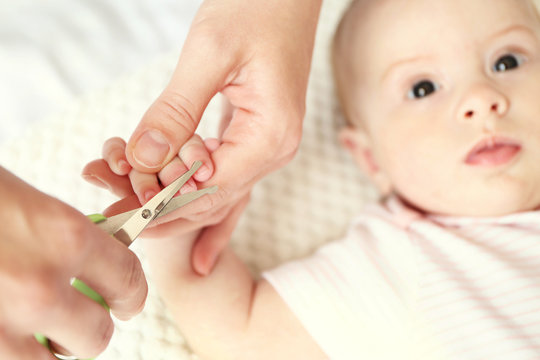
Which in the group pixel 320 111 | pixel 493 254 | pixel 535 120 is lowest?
pixel 493 254

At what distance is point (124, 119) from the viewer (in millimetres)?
1102

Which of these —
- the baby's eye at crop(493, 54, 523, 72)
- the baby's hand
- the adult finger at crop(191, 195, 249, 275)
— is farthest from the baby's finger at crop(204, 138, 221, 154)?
the baby's eye at crop(493, 54, 523, 72)

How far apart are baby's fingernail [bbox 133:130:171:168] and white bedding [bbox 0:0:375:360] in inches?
13.7

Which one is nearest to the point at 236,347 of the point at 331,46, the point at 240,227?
the point at 240,227

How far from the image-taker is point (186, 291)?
2.86 ft

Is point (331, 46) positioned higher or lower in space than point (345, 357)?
higher

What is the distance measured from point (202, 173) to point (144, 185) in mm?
76

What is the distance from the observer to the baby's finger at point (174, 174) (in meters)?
0.65

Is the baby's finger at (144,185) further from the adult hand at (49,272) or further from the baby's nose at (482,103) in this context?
the baby's nose at (482,103)

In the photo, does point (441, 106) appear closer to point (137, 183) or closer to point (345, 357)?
point (345, 357)

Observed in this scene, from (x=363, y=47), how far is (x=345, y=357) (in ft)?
1.97

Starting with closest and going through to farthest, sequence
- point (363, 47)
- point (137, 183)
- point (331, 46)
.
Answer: point (137, 183) → point (363, 47) → point (331, 46)

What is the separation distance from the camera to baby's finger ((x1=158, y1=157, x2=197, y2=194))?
0.65 metres

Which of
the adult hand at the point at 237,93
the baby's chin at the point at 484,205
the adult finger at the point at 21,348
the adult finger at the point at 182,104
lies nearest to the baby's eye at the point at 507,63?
the baby's chin at the point at 484,205
